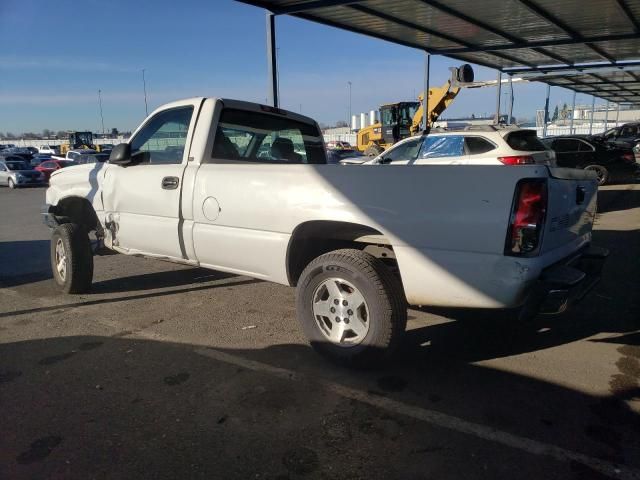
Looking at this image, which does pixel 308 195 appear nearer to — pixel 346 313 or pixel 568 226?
pixel 346 313

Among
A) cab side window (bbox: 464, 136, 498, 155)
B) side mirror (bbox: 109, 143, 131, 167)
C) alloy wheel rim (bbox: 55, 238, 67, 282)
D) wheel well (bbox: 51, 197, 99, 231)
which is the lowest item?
alloy wheel rim (bbox: 55, 238, 67, 282)

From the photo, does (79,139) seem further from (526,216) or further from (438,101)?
(526,216)

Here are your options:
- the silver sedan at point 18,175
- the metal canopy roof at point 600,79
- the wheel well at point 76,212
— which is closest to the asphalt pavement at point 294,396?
the wheel well at point 76,212

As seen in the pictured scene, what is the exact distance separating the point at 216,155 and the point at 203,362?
186 cm

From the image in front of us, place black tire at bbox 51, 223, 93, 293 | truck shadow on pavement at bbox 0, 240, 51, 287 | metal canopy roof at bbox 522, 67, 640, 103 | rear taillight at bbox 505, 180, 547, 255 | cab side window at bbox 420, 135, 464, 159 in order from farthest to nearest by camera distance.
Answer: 1. metal canopy roof at bbox 522, 67, 640, 103
2. cab side window at bbox 420, 135, 464, 159
3. truck shadow on pavement at bbox 0, 240, 51, 287
4. black tire at bbox 51, 223, 93, 293
5. rear taillight at bbox 505, 180, 547, 255

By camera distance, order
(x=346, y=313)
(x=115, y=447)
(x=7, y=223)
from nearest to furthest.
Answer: (x=115, y=447) < (x=346, y=313) < (x=7, y=223)

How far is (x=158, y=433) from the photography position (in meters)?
2.85

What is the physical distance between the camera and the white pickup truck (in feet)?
9.74

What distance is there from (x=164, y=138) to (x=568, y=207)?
12.0 ft

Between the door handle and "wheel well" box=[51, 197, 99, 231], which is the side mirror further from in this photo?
"wheel well" box=[51, 197, 99, 231]

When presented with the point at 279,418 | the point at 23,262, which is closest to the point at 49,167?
the point at 23,262

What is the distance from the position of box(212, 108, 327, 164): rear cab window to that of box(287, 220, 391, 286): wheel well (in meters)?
1.30

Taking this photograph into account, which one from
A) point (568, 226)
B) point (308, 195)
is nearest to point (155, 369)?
point (308, 195)

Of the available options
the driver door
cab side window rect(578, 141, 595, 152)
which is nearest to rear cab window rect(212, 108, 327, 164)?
the driver door
